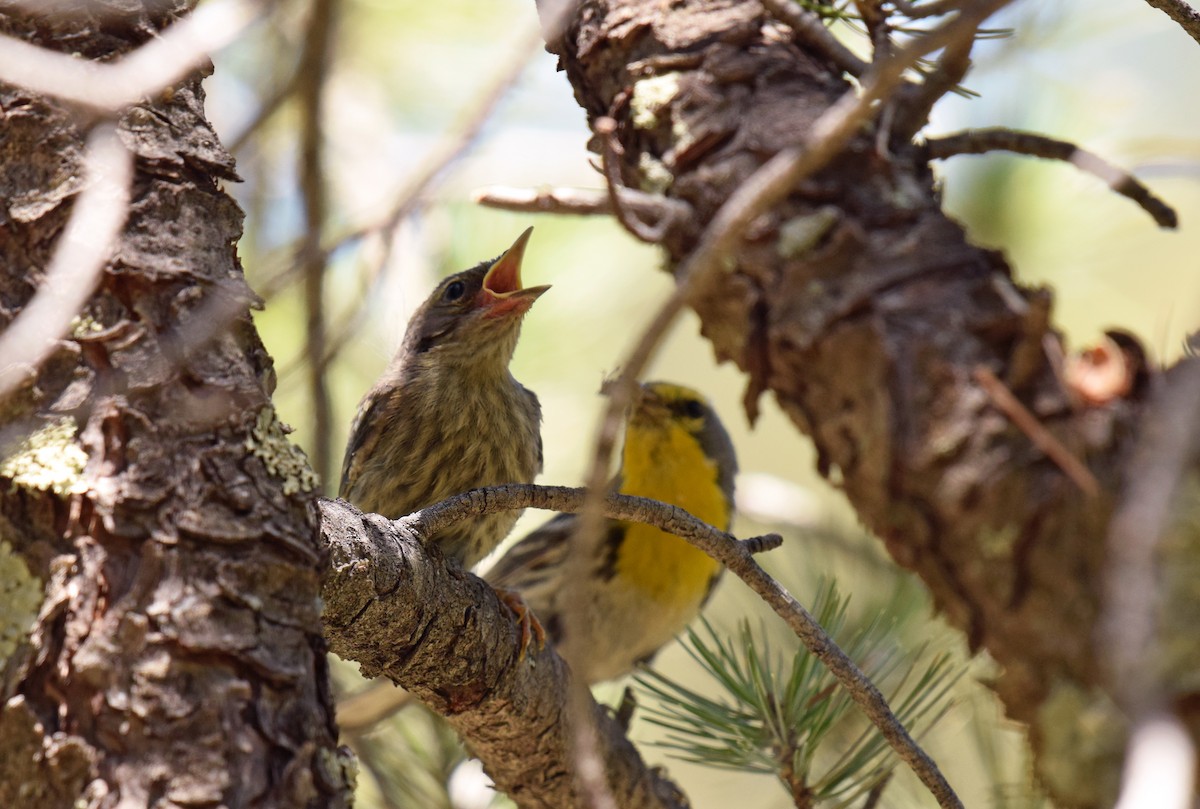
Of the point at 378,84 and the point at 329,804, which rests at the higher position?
the point at 329,804

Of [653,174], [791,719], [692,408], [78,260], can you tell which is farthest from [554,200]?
[692,408]

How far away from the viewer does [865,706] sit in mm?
2404

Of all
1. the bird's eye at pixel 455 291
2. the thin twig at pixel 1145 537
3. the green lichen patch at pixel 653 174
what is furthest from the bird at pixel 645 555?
the thin twig at pixel 1145 537

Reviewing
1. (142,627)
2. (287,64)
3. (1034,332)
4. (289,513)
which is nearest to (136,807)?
(142,627)

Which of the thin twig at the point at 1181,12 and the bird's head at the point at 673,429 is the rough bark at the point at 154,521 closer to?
the thin twig at the point at 1181,12

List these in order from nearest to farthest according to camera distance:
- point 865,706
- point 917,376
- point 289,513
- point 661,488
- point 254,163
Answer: point 917,376 → point 289,513 → point 865,706 → point 661,488 → point 254,163

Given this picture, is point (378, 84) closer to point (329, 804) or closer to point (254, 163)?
point (254, 163)

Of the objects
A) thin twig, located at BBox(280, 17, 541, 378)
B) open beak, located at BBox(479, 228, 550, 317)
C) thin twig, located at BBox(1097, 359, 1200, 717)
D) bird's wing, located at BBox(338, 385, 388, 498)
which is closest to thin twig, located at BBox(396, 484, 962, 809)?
thin twig, located at BBox(1097, 359, 1200, 717)

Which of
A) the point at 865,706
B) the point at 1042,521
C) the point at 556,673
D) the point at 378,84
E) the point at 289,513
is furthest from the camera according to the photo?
the point at 378,84

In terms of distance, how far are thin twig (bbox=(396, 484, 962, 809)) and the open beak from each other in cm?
169

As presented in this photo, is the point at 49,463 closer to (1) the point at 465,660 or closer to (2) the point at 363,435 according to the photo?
(1) the point at 465,660

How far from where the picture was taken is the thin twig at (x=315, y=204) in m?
3.69

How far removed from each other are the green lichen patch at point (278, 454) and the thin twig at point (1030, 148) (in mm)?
1218

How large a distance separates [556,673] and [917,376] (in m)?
2.08
